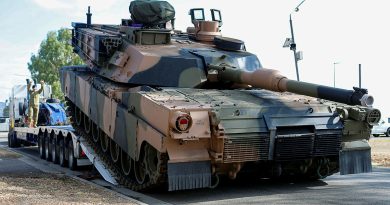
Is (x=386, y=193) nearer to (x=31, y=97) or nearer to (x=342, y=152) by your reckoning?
(x=342, y=152)

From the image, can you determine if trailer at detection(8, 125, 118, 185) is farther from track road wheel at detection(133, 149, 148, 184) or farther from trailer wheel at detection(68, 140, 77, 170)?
track road wheel at detection(133, 149, 148, 184)

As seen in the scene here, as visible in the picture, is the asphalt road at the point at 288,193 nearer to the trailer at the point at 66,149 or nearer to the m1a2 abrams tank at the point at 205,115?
the m1a2 abrams tank at the point at 205,115

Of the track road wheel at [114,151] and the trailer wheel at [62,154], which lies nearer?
the track road wheel at [114,151]

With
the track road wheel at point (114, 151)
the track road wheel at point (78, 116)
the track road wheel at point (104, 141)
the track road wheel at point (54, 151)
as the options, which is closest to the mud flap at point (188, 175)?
the track road wheel at point (114, 151)

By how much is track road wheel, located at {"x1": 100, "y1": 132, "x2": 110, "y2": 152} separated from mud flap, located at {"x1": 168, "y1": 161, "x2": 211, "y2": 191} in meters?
3.46

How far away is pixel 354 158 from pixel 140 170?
3.58 m

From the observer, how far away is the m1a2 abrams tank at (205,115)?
855 centimetres

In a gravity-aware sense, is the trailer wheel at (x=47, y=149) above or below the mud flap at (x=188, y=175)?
below

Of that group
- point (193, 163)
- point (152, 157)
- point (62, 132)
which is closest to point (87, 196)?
point (152, 157)

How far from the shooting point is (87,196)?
29.3ft

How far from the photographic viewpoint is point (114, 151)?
11.4m

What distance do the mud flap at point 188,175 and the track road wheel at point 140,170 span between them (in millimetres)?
1050

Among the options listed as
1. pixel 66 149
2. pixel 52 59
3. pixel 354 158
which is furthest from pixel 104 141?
pixel 52 59

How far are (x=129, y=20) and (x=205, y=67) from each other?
3565 mm
